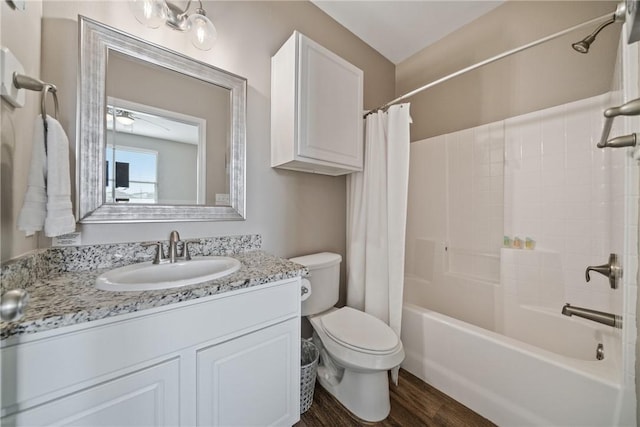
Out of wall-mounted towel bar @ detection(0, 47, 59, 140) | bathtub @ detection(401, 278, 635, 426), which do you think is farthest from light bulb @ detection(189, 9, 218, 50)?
bathtub @ detection(401, 278, 635, 426)

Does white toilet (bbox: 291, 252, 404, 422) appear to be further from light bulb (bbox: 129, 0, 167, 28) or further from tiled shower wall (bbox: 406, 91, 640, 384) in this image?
light bulb (bbox: 129, 0, 167, 28)

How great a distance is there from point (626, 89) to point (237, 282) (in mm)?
1562

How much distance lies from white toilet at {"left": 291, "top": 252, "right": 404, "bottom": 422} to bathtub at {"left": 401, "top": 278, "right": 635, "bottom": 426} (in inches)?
14.4

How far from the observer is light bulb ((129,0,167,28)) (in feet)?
3.36

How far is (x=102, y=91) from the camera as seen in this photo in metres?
1.02

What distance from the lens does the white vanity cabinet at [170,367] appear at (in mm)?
568

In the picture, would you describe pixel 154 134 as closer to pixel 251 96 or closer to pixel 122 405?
pixel 251 96

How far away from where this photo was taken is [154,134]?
1152mm

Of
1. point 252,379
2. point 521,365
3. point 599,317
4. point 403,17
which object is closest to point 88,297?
point 252,379

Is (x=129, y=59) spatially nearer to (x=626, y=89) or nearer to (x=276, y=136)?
(x=276, y=136)

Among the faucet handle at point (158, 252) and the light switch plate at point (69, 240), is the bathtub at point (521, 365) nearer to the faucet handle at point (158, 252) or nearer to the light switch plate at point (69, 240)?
the faucet handle at point (158, 252)

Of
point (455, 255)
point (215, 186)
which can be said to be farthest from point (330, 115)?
point (455, 255)

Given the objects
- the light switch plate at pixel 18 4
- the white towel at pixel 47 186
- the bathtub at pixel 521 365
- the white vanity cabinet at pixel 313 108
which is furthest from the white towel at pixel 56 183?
the bathtub at pixel 521 365

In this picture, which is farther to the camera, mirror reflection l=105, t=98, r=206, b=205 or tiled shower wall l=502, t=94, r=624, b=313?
tiled shower wall l=502, t=94, r=624, b=313
